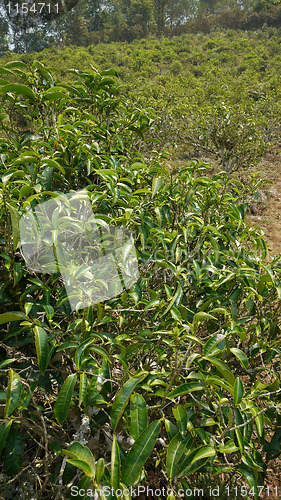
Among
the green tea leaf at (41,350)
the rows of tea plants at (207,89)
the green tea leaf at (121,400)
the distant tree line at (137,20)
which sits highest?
the distant tree line at (137,20)

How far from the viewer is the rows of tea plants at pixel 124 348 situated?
86cm

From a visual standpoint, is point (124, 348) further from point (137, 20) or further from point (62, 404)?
point (137, 20)

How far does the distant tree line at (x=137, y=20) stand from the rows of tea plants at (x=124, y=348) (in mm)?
26892

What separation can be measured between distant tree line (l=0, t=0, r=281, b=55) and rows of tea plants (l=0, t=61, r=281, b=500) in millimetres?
26892

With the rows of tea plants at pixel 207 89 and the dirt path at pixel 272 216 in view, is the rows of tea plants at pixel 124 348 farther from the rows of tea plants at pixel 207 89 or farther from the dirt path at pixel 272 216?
the dirt path at pixel 272 216

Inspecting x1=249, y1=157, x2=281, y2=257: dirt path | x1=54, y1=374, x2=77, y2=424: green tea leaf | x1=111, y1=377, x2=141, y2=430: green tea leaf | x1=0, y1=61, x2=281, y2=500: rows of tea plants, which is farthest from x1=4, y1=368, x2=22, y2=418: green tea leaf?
x1=249, y1=157, x2=281, y2=257: dirt path

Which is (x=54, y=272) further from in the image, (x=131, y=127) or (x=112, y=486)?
(x=131, y=127)

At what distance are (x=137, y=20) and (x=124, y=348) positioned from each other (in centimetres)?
3345

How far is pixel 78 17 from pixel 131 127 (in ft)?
105

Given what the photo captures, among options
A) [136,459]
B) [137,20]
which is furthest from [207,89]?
[137,20]

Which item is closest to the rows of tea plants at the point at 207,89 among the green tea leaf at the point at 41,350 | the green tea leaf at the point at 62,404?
the green tea leaf at the point at 41,350

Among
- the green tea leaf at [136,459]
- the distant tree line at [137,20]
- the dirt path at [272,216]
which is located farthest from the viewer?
the distant tree line at [137,20]

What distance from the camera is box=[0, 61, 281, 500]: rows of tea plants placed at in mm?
863

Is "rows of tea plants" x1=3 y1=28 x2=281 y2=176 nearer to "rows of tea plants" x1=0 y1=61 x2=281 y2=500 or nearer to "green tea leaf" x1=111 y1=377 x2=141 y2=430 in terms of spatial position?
"rows of tea plants" x1=0 y1=61 x2=281 y2=500
